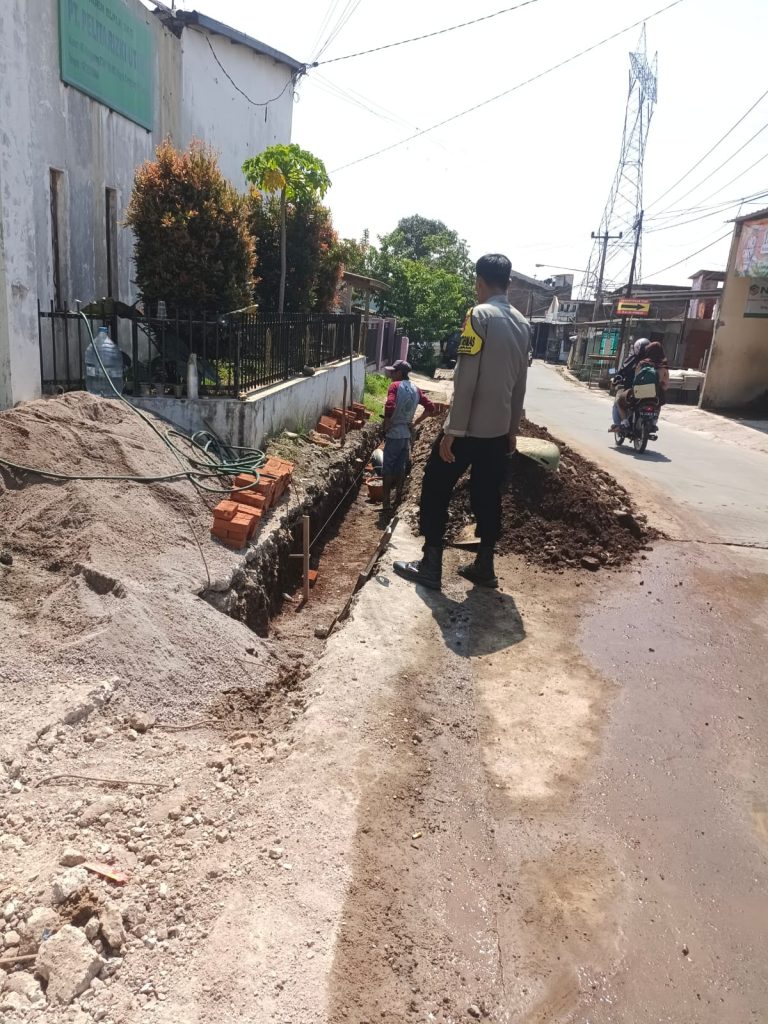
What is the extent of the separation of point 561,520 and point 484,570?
4.43 feet

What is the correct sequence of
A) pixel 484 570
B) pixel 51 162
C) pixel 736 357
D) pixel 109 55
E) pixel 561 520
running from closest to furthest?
1. pixel 484 570
2. pixel 561 520
3. pixel 51 162
4. pixel 109 55
5. pixel 736 357

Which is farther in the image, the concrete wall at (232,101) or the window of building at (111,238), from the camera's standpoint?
the concrete wall at (232,101)

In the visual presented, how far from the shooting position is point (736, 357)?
19.1 metres

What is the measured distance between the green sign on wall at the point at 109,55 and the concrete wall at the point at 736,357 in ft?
48.2

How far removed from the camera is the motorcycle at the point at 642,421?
36.9 feet

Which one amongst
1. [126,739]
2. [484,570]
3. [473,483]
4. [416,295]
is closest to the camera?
[126,739]

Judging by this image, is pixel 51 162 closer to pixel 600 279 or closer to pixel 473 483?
pixel 473 483

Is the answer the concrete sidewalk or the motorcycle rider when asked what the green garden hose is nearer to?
the motorcycle rider

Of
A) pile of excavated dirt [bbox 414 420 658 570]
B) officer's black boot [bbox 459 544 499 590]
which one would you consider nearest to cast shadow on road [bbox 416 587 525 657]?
officer's black boot [bbox 459 544 499 590]

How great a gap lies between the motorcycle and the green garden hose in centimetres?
652

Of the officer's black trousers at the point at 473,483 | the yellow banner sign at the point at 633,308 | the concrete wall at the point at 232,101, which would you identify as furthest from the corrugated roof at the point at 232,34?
the yellow banner sign at the point at 633,308

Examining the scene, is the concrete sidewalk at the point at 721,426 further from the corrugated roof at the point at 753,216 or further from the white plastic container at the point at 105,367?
the white plastic container at the point at 105,367

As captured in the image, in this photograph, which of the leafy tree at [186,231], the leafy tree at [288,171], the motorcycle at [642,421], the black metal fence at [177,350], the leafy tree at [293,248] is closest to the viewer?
the black metal fence at [177,350]

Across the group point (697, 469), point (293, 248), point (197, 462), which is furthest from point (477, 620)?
point (293, 248)
